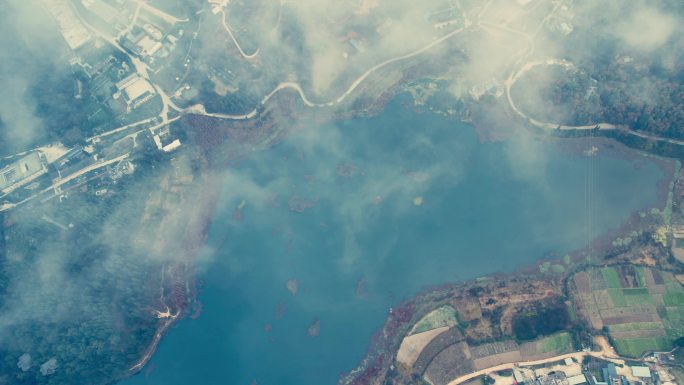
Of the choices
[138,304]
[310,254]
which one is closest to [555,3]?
[310,254]

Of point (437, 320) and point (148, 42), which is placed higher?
point (148, 42)

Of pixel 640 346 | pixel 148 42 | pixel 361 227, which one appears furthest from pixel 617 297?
pixel 148 42

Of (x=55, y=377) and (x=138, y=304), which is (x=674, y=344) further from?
(x=55, y=377)

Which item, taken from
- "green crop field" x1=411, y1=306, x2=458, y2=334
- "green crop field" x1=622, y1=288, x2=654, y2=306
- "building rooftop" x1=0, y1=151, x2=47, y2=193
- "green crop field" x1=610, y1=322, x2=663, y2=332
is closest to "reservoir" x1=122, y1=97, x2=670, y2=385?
"green crop field" x1=411, y1=306, x2=458, y2=334

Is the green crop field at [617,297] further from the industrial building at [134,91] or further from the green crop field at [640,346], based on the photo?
the industrial building at [134,91]

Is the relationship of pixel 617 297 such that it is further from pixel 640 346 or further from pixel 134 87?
pixel 134 87

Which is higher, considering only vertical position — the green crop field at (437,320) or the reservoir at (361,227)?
the reservoir at (361,227)

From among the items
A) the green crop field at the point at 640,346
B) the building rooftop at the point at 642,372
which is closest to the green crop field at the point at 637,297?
the green crop field at the point at 640,346
